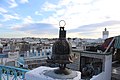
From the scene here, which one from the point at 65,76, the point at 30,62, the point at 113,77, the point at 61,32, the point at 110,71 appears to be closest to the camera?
the point at 65,76

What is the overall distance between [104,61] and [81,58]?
249 cm

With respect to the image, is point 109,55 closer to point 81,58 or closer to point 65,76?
point 81,58

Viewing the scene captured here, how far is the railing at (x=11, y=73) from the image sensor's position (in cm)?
241

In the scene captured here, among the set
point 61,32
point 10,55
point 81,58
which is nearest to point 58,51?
point 61,32

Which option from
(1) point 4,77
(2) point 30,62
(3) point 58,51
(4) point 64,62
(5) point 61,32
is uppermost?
(5) point 61,32

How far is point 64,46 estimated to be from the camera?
168 centimetres

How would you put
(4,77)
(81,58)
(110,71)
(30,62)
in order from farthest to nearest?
(30,62), (81,58), (110,71), (4,77)

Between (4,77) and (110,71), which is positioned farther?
(110,71)

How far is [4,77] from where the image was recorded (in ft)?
9.72

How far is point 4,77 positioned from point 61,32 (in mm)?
1954

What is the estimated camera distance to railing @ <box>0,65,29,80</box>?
2.41 m

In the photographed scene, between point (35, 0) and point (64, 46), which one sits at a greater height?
point (35, 0)

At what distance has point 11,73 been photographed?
9.36ft

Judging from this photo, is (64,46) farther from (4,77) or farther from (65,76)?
(4,77)
